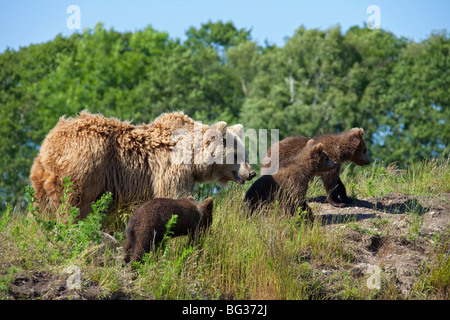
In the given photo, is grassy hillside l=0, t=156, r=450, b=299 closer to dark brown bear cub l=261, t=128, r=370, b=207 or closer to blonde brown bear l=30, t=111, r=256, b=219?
blonde brown bear l=30, t=111, r=256, b=219

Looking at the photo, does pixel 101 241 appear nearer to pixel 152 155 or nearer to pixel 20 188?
pixel 152 155

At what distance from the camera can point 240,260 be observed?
787 cm

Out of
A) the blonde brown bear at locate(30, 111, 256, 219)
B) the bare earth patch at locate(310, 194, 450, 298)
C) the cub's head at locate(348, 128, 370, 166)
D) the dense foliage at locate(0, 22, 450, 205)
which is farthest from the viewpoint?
the dense foliage at locate(0, 22, 450, 205)

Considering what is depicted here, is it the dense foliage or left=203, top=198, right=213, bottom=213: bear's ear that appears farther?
the dense foliage

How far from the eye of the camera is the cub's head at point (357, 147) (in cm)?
1211

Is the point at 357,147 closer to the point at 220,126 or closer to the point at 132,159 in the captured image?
the point at 220,126

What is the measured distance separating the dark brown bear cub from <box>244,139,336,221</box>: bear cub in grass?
506 millimetres

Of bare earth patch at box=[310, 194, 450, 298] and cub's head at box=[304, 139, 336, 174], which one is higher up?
cub's head at box=[304, 139, 336, 174]

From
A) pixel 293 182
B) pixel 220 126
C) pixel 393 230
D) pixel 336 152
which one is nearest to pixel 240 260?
pixel 293 182

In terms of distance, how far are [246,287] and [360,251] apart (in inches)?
88.3

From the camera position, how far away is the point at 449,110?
41312 millimetres

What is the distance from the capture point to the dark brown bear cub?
1093cm

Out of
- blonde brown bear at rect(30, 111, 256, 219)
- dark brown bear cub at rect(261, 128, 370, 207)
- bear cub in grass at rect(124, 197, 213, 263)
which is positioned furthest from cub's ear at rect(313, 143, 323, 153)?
bear cub in grass at rect(124, 197, 213, 263)

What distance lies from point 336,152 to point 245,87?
46.8m
